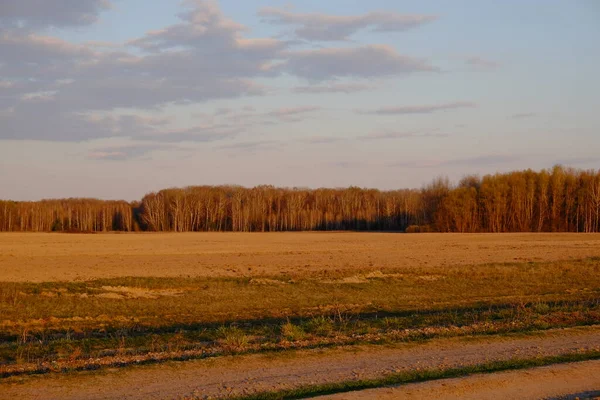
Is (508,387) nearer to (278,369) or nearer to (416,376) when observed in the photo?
(416,376)

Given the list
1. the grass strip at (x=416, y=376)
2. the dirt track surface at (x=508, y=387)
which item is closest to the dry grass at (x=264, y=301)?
the grass strip at (x=416, y=376)

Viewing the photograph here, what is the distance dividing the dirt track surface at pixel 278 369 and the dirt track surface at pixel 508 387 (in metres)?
1.08

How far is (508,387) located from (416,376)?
1.49m

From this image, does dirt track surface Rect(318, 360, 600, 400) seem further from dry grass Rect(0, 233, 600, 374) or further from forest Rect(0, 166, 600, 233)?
forest Rect(0, 166, 600, 233)

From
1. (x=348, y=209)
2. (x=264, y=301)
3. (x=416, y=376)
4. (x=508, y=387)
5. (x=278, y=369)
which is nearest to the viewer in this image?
(x=508, y=387)

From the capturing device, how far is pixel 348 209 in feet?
517

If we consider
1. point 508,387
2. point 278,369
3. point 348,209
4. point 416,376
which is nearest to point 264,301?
point 278,369

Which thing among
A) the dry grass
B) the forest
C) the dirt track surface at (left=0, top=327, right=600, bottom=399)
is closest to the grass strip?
the dirt track surface at (left=0, top=327, right=600, bottom=399)

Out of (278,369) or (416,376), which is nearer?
(416,376)

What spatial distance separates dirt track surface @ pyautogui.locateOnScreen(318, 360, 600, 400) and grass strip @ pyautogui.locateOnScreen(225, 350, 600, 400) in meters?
0.34

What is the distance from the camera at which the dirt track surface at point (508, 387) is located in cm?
943

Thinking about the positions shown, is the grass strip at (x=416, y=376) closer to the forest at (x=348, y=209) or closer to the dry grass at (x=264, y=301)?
the dry grass at (x=264, y=301)

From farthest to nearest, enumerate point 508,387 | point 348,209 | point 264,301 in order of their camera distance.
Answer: point 348,209 < point 264,301 < point 508,387

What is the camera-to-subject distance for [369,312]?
23.8 meters
